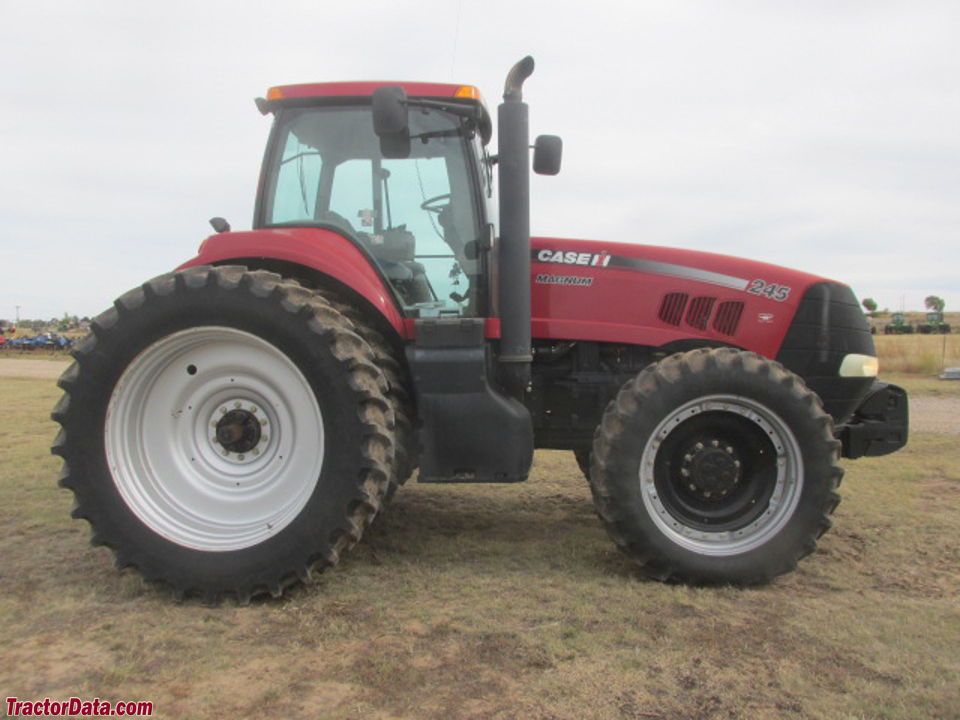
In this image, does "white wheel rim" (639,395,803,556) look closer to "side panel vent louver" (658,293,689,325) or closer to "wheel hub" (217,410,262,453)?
"side panel vent louver" (658,293,689,325)

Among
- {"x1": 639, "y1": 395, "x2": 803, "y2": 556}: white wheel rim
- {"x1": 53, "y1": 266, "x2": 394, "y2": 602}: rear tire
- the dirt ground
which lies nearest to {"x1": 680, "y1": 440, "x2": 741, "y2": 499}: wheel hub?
{"x1": 639, "y1": 395, "x2": 803, "y2": 556}: white wheel rim

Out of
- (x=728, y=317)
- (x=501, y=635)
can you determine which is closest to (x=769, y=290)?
(x=728, y=317)

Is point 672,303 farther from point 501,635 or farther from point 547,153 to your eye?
point 501,635

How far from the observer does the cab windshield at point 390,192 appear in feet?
12.8

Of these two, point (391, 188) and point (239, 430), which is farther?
point (391, 188)

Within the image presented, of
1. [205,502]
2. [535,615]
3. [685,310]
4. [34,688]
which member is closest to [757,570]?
[535,615]

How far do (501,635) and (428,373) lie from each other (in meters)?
1.34

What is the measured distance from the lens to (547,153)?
3.80m

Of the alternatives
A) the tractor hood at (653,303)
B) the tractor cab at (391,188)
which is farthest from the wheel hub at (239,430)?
the tractor hood at (653,303)

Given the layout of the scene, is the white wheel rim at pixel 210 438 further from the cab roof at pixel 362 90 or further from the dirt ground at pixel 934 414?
the dirt ground at pixel 934 414

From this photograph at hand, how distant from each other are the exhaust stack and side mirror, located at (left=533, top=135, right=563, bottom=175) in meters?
0.19

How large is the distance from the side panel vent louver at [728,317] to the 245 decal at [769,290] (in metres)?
0.11

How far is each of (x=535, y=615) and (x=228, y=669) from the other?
118 centimetres

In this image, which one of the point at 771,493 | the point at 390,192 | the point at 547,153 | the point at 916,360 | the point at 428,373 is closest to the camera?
the point at 771,493
